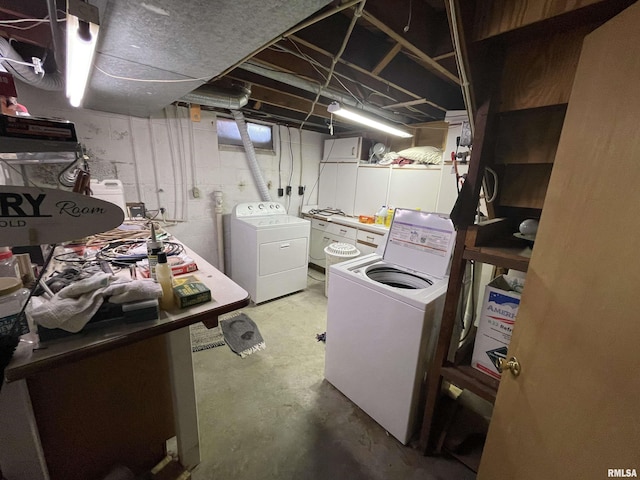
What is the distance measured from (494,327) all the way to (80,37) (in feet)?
6.68

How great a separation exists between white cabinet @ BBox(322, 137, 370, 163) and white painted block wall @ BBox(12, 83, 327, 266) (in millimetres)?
573

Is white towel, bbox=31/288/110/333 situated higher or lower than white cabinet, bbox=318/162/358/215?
lower

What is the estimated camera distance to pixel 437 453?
4.83ft

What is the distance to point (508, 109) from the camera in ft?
3.35

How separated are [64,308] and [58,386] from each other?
39 centimetres

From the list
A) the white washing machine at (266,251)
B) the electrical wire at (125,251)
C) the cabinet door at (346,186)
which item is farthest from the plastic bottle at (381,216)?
the electrical wire at (125,251)

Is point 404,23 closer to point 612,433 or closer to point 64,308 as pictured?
point 612,433

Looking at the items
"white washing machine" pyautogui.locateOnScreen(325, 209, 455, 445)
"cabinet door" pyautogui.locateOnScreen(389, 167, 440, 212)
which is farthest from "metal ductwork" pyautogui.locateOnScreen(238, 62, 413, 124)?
"white washing machine" pyautogui.locateOnScreen(325, 209, 455, 445)

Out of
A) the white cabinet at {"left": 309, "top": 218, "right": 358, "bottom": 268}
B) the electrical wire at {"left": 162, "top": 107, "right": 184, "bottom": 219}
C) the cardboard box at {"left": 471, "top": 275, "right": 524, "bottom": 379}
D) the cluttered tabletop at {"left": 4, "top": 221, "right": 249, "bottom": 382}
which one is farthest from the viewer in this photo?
the white cabinet at {"left": 309, "top": 218, "right": 358, "bottom": 268}

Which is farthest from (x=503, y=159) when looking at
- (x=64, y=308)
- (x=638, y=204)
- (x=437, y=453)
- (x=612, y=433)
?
(x=64, y=308)

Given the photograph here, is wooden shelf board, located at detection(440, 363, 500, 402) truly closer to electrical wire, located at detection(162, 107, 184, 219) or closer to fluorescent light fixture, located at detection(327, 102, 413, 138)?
fluorescent light fixture, located at detection(327, 102, 413, 138)

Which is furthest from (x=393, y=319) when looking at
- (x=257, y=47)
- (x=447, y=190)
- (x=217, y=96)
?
(x=217, y=96)

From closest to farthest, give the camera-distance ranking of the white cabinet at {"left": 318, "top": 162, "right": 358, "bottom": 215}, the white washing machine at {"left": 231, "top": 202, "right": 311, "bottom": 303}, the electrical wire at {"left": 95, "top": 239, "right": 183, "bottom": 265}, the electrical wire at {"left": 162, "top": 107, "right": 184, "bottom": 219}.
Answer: the electrical wire at {"left": 95, "top": 239, "right": 183, "bottom": 265}, the electrical wire at {"left": 162, "top": 107, "right": 184, "bottom": 219}, the white washing machine at {"left": 231, "top": 202, "right": 311, "bottom": 303}, the white cabinet at {"left": 318, "top": 162, "right": 358, "bottom": 215}

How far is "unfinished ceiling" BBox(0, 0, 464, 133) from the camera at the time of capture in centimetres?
97
